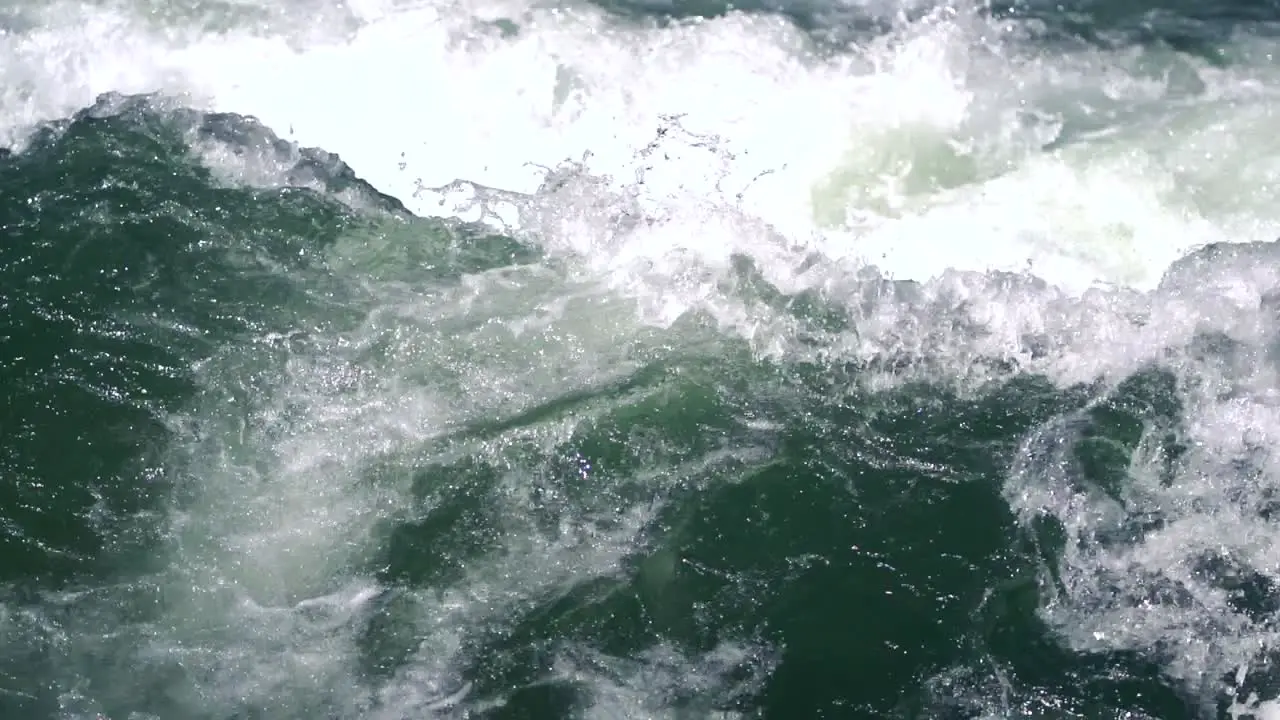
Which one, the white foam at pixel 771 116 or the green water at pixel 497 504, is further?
the white foam at pixel 771 116

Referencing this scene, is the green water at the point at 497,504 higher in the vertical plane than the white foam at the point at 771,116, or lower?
lower

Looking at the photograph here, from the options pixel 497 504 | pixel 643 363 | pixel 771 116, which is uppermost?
pixel 771 116

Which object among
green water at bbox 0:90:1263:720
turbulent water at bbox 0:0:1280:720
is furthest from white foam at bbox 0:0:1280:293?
green water at bbox 0:90:1263:720

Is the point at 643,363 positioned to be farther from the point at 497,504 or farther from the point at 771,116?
the point at 771,116

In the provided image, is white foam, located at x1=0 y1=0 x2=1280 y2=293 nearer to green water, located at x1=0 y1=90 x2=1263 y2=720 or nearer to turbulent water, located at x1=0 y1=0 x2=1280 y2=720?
turbulent water, located at x1=0 y1=0 x2=1280 y2=720

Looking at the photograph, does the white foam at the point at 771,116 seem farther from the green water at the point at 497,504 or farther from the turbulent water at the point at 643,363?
the green water at the point at 497,504

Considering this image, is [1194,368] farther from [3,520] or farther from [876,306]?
[3,520]

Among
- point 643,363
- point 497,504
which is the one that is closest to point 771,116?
point 643,363

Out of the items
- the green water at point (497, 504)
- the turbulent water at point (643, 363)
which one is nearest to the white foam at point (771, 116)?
the turbulent water at point (643, 363)

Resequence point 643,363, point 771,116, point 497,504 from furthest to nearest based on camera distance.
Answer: point 771,116 < point 643,363 < point 497,504

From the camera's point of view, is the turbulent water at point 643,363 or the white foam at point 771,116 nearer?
the turbulent water at point 643,363
